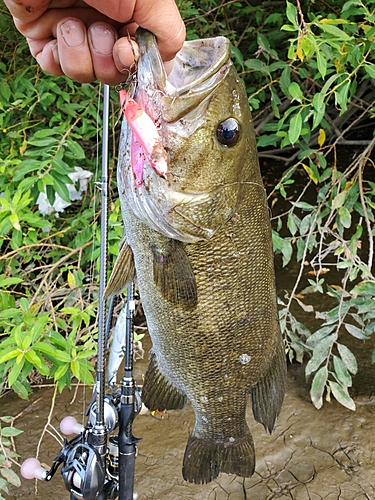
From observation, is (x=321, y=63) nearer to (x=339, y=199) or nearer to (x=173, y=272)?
(x=339, y=199)

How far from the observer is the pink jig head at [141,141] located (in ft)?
2.86

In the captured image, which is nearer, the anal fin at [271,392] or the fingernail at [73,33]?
the fingernail at [73,33]

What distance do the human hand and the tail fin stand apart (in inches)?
A: 40.3

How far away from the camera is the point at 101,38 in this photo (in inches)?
37.8

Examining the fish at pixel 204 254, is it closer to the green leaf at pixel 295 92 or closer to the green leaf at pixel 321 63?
the green leaf at pixel 321 63

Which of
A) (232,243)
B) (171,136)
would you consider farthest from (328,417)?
(171,136)

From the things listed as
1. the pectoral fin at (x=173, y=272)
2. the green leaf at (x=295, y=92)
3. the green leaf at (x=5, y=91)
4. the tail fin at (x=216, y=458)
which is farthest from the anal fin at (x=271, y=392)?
the green leaf at (x=5, y=91)

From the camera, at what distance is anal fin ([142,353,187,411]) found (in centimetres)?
135

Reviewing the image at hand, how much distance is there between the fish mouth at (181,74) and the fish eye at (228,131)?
76 mm

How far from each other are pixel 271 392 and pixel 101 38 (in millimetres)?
985

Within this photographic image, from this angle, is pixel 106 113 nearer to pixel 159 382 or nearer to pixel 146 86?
pixel 146 86

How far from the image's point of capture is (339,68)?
1916 millimetres

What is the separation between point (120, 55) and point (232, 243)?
47cm

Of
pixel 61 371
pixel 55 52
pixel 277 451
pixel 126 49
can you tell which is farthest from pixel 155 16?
pixel 277 451
